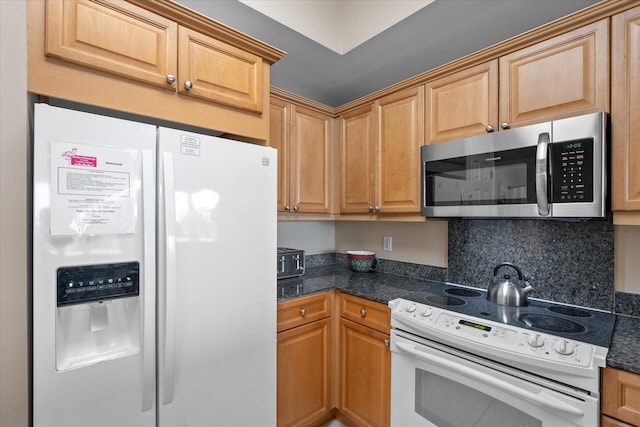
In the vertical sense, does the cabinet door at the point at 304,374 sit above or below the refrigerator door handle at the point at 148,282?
below

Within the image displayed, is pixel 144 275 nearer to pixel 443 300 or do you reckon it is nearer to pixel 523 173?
pixel 443 300

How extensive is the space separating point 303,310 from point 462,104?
58.9 inches

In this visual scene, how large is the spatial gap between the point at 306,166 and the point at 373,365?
4.56ft

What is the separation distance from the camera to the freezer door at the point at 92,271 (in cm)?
95

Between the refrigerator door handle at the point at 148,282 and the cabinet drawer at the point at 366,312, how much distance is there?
3.75 ft

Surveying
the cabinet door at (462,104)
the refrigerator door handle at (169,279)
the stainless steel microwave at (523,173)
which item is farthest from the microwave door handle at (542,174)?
the refrigerator door handle at (169,279)

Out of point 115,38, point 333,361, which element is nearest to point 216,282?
point 115,38

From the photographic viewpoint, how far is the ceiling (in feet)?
4.88

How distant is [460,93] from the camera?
1.70m

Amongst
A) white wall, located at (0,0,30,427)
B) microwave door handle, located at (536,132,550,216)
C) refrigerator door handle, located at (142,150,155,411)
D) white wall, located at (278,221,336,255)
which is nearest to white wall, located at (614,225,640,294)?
microwave door handle, located at (536,132,550,216)

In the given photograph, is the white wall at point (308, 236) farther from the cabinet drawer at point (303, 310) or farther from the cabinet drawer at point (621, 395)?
the cabinet drawer at point (621, 395)

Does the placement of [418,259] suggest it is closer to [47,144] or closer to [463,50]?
[463,50]

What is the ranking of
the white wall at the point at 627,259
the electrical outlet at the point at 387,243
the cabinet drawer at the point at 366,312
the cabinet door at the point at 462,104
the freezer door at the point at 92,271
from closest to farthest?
the freezer door at the point at 92,271 < the white wall at the point at 627,259 < the cabinet door at the point at 462,104 < the cabinet drawer at the point at 366,312 < the electrical outlet at the point at 387,243

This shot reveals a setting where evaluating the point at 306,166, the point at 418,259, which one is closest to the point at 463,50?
the point at 306,166
